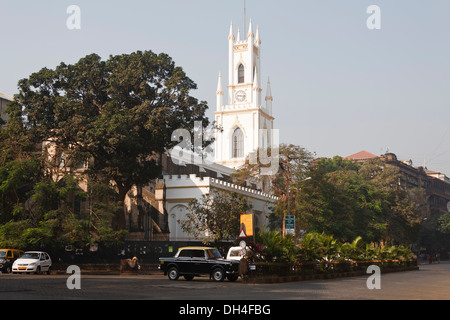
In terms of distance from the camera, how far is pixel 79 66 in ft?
138

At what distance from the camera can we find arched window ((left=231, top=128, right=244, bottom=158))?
92875 millimetres

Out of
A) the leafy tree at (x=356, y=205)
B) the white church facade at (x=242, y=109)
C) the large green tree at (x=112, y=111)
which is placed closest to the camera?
the large green tree at (x=112, y=111)

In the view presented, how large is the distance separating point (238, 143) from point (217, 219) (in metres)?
52.0

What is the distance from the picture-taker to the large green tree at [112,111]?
39.2m

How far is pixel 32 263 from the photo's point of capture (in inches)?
1119

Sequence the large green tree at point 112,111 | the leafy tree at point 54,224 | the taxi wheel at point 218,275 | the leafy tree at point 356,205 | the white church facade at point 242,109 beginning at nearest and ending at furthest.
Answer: the taxi wheel at point 218,275 → the leafy tree at point 54,224 → the large green tree at point 112,111 → the leafy tree at point 356,205 → the white church facade at point 242,109

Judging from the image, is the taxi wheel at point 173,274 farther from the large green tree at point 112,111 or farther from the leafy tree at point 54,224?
the large green tree at point 112,111

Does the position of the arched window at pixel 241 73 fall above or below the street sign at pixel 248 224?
above

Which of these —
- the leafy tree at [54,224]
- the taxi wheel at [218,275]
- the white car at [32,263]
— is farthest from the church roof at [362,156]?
the taxi wheel at [218,275]

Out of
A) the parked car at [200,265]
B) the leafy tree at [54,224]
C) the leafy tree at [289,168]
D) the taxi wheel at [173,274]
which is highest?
the leafy tree at [289,168]

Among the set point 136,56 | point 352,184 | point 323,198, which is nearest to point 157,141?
point 136,56

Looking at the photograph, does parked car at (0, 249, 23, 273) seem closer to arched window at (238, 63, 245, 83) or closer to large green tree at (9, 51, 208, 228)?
large green tree at (9, 51, 208, 228)

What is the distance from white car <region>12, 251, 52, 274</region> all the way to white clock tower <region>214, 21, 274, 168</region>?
6140 cm
